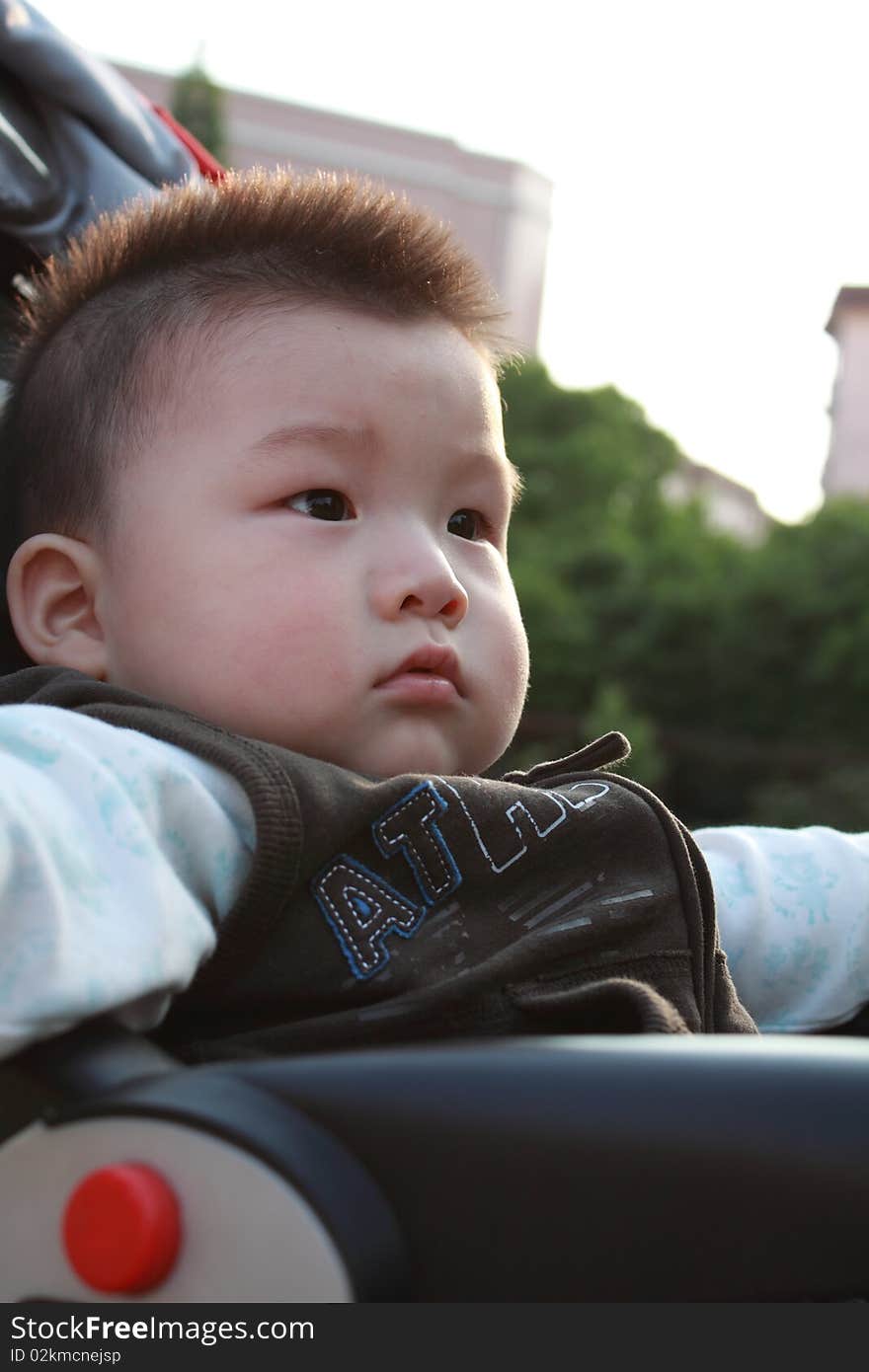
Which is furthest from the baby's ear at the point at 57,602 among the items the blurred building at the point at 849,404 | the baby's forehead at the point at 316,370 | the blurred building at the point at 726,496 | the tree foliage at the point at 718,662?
the blurred building at the point at 726,496

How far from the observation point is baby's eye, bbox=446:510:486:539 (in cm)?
117

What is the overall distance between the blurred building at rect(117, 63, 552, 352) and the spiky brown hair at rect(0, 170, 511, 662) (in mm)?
26238

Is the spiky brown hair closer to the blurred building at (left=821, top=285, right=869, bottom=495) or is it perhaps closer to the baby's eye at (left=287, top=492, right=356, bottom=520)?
the baby's eye at (left=287, top=492, right=356, bottom=520)

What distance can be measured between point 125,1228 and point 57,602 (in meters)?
0.65

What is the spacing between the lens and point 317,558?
103 centimetres

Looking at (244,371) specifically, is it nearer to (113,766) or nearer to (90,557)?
(90,557)

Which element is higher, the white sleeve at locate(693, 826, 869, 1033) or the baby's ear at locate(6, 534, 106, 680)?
the baby's ear at locate(6, 534, 106, 680)

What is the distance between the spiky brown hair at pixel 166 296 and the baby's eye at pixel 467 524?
15 cm

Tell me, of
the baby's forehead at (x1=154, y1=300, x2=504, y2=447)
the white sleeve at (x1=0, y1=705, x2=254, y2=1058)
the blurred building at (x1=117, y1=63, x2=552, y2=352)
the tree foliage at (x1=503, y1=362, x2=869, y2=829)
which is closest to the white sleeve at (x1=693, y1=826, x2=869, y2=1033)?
the baby's forehead at (x1=154, y1=300, x2=504, y2=447)

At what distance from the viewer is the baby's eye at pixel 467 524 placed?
1173 mm

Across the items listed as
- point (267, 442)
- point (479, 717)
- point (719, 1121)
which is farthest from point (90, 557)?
point (719, 1121)

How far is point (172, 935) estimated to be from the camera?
75 cm

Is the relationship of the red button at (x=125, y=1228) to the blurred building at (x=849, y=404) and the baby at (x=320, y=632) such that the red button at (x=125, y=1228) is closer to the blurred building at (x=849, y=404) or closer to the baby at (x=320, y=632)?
the baby at (x=320, y=632)

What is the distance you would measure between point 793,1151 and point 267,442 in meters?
0.66
